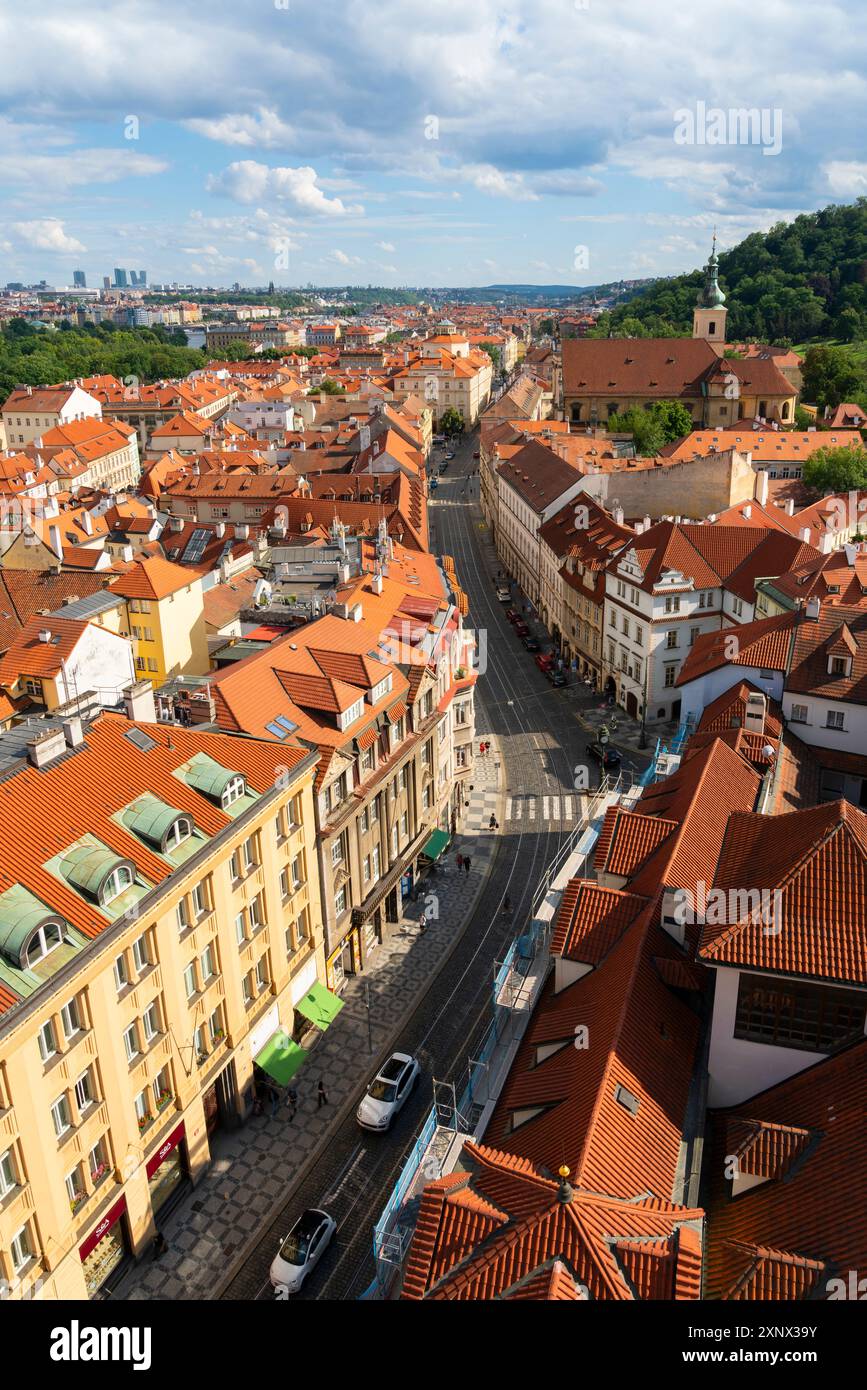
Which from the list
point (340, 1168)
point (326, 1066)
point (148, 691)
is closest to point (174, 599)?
point (148, 691)

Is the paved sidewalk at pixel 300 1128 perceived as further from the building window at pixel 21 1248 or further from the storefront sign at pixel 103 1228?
the building window at pixel 21 1248

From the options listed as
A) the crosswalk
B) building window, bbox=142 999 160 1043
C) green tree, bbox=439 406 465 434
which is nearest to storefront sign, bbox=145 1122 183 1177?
building window, bbox=142 999 160 1043

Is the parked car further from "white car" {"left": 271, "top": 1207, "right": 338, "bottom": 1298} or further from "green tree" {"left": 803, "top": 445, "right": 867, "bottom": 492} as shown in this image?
"green tree" {"left": 803, "top": 445, "right": 867, "bottom": 492}

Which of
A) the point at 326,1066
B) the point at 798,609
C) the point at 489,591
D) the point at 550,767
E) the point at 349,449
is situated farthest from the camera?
the point at 349,449

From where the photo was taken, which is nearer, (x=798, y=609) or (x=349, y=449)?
(x=798, y=609)

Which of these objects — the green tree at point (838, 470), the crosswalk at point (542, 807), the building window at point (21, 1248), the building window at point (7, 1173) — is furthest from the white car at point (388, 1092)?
the green tree at point (838, 470)

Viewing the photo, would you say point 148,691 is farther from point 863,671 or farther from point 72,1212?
point 863,671
